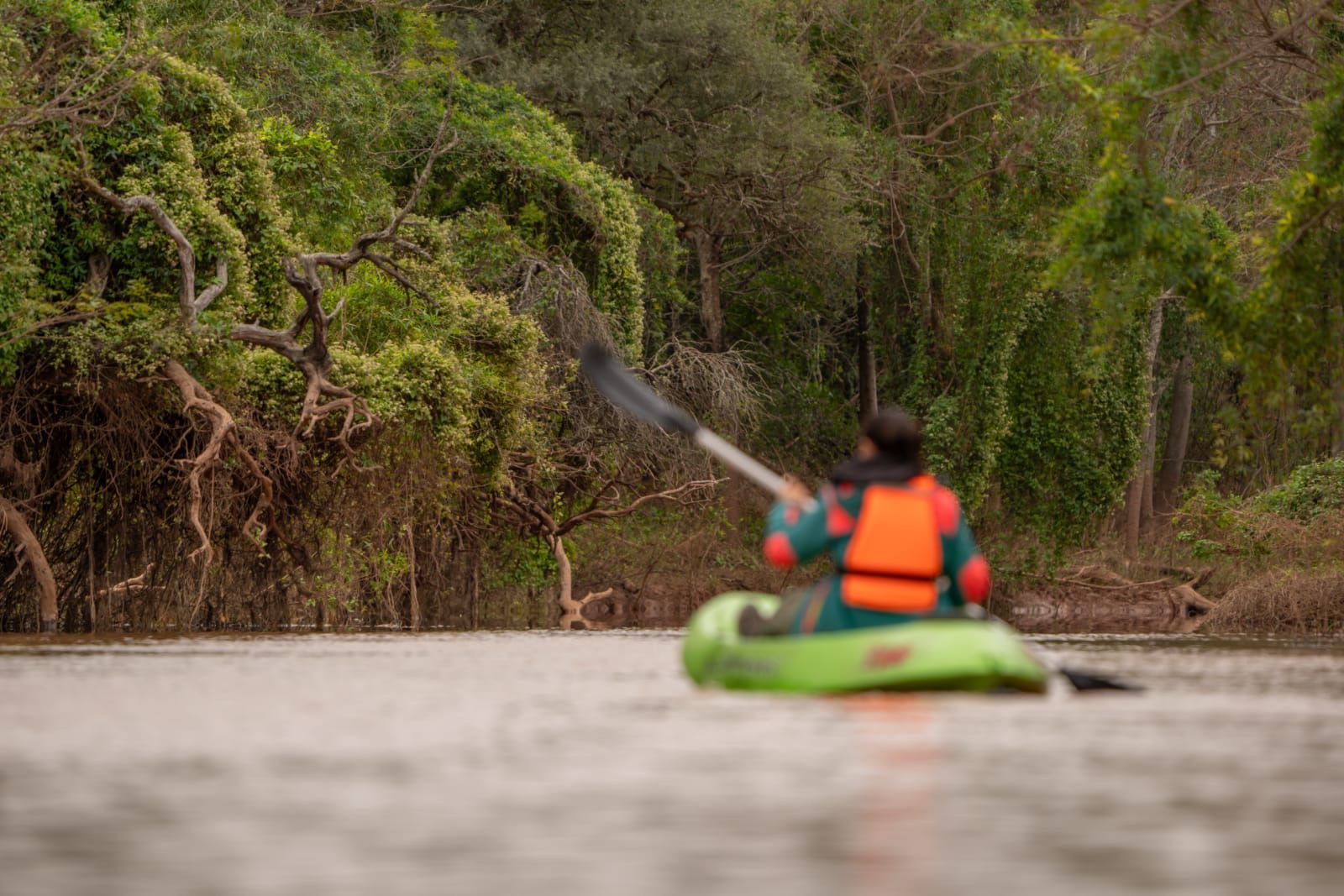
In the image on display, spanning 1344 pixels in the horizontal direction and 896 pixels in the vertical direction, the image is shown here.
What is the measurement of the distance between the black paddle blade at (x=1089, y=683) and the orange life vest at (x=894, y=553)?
952 millimetres

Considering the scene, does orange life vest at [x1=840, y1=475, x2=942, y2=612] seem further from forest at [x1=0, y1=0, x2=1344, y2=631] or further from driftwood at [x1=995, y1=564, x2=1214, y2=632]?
driftwood at [x1=995, y1=564, x2=1214, y2=632]

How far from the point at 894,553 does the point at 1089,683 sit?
1.32m

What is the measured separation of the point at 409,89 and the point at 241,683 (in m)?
23.6

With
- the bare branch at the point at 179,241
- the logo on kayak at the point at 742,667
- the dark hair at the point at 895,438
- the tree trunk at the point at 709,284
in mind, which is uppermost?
the tree trunk at the point at 709,284

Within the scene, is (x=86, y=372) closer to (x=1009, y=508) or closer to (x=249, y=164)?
(x=249, y=164)

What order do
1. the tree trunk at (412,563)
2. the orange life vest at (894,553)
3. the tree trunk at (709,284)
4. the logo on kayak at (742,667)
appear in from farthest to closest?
the tree trunk at (709,284), the tree trunk at (412,563), the orange life vest at (894,553), the logo on kayak at (742,667)

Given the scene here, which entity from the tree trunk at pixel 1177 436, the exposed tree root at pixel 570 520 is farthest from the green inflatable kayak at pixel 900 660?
the tree trunk at pixel 1177 436

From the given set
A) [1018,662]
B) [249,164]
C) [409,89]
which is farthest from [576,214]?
[1018,662]

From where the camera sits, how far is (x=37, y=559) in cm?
2302

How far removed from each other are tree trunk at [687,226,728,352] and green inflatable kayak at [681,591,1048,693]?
30696mm

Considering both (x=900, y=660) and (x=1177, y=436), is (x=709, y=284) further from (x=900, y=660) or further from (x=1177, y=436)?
(x=900, y=660)

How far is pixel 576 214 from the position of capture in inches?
1356

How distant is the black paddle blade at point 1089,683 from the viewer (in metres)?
12.4

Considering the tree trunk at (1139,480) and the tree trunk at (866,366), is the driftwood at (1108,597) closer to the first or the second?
the tree trunk at (1139,480)
